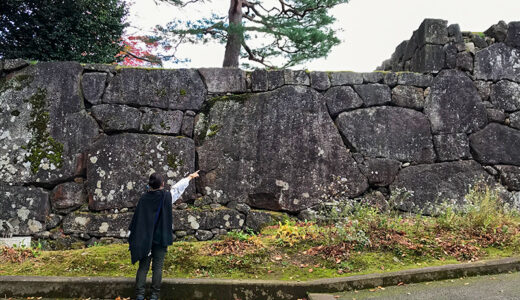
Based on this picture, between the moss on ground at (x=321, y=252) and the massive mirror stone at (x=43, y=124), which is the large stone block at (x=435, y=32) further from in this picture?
the massive mirror stone at (x=43, y=124)

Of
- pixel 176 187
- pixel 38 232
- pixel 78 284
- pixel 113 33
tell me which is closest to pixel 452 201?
pixel 176 187

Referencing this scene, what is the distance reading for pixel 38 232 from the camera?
5.95 metres

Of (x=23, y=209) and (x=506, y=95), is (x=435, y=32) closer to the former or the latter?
(x=506, y=95)

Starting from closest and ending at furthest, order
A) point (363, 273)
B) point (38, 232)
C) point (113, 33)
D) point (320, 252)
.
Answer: point (363, 273) < point (320, 252) < point (38, 232) < point (113, 33)

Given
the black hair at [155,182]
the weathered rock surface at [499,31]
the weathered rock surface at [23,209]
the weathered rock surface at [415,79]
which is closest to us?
the black hair at [155,182]

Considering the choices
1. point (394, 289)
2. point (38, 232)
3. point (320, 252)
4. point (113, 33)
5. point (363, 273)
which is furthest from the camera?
point (113, 33)

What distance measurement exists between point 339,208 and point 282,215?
0.99m

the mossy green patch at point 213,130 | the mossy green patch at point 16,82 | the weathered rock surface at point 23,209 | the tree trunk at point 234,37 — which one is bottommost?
the weathered rock surface at point 23,209

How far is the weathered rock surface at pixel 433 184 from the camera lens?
262 inches

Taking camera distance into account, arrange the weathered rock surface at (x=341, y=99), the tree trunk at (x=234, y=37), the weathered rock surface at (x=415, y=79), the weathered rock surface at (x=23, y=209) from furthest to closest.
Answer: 1. the tree trunk at (x=234, y=37)
2. the weathered rock surface at (x=415, y=79)
3. the weathered rock surface at (x=341, y=99)
4. the weathered rock surface at (x=23, y=209)

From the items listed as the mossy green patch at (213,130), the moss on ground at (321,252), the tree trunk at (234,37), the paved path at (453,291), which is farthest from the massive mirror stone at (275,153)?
the tree trunk at (234,37)

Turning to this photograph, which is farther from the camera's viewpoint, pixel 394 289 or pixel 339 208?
pixel 339 208

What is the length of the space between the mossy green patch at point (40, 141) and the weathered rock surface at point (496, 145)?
734cm

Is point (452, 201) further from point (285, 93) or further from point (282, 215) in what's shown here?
point (285, 93)
